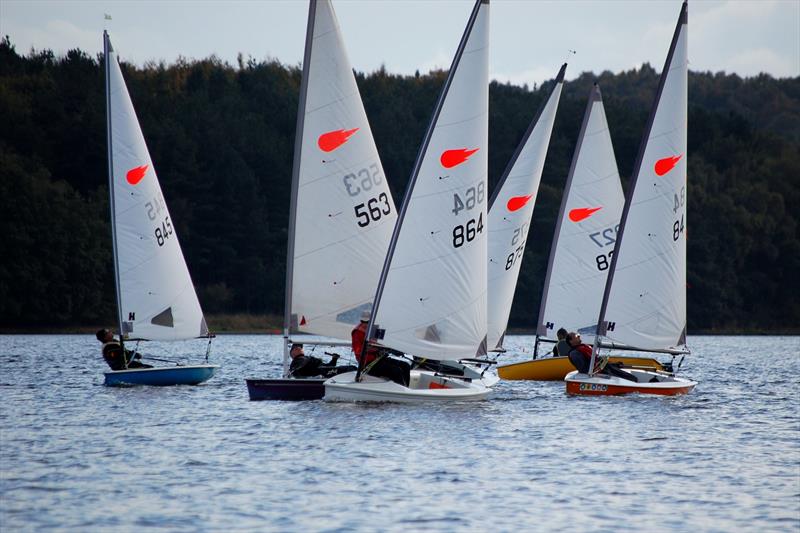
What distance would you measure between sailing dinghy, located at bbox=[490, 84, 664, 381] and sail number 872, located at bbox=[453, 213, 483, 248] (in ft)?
34.7

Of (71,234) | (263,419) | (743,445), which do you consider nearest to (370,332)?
(263,419)

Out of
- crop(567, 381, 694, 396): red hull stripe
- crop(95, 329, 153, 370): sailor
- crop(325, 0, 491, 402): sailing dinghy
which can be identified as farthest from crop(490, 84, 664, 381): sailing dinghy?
crop(95, 329, 153, 370): sailor

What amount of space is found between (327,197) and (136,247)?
6310 millimetres

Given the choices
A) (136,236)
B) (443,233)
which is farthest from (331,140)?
(136,236)

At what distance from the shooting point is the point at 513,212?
114ft

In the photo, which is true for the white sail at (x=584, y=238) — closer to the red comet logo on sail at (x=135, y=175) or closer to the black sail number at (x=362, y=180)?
the black sail number at (x=362, y=180)

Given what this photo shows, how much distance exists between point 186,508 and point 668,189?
55.5ft

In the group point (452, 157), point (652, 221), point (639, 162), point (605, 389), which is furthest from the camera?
point (652, 221)

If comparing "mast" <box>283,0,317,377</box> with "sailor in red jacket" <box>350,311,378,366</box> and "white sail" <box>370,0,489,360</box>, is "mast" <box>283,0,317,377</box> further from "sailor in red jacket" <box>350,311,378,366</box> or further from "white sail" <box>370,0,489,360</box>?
"white sail" <box>370,0,489,360</box>

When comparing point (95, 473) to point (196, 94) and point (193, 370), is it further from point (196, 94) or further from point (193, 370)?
point (196, 94)

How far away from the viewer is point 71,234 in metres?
75.9

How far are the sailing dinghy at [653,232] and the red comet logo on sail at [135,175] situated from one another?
10.8m

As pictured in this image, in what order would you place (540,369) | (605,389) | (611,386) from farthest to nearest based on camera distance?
(540,369) < (605,389) < (611,386)

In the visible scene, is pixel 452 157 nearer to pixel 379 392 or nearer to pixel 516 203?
pixel 379 392
